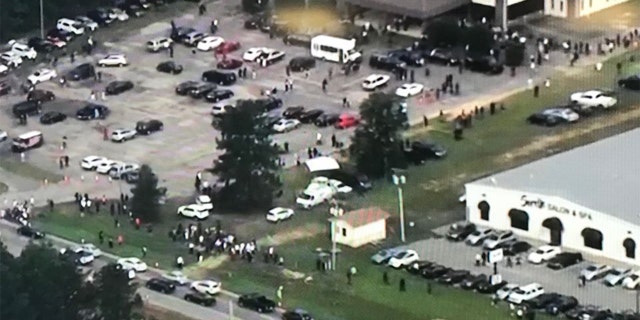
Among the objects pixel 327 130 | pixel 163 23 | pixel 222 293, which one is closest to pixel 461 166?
pixel 327 130

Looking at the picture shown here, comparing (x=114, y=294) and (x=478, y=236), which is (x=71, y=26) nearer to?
(x=478, y=236)

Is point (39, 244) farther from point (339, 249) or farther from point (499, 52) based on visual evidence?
point (499, 52)

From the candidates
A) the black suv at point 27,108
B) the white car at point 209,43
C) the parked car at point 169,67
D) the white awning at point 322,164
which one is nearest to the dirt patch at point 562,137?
the white awning at point 322,164

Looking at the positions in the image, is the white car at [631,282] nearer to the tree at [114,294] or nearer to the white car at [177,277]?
the white car at [177,277]

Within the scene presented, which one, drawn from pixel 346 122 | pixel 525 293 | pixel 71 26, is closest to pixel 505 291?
pixel 525 293

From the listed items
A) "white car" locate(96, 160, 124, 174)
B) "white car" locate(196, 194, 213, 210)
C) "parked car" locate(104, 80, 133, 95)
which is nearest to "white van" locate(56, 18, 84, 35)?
"parked car" locate(104, 80, 133, 95)
